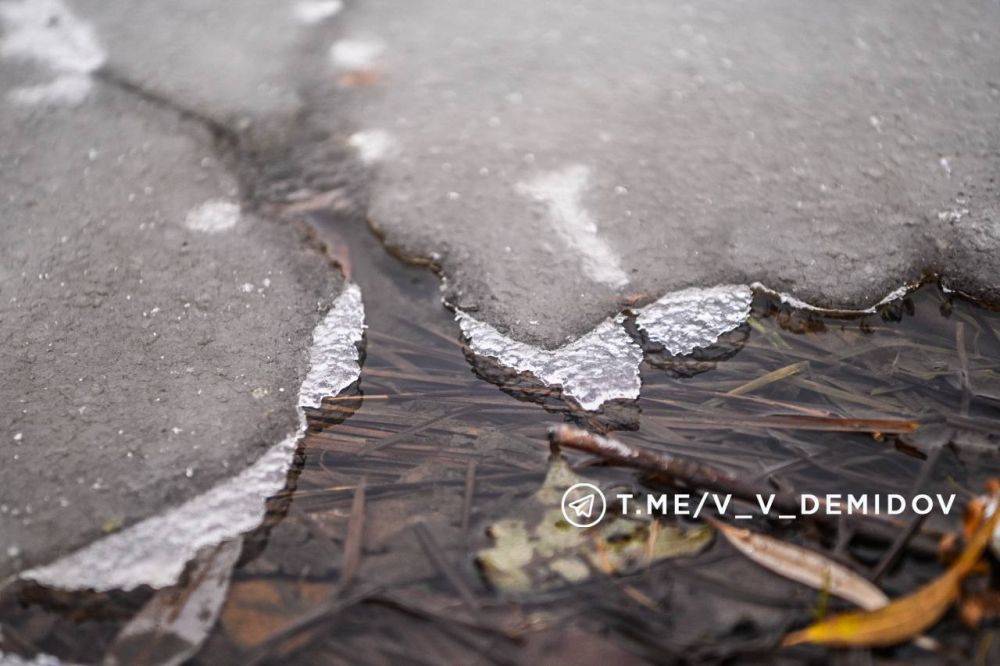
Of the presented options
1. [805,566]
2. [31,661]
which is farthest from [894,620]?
[31,661]

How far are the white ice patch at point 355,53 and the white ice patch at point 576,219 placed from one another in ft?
1.98

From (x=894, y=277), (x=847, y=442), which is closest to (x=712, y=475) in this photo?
(x=847, y=442)

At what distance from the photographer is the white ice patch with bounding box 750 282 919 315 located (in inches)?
62.0

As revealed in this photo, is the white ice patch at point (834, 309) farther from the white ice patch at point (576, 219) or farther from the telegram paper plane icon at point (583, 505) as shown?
the telegram paper plane icon at point (583, 505)

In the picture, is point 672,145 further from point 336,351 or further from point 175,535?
point 175,535

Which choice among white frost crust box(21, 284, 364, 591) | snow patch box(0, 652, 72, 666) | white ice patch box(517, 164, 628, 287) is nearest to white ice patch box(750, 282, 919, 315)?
white ice patch box(517, 164, 628, 287)

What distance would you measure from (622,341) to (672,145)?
52cm

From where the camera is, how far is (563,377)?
1.49 m

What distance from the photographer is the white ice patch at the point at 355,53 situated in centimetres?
206

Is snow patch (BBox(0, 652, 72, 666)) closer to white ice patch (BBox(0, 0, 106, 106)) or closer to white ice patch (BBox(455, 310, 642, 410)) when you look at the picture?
white ice patch (BBox(455, 310, 642, 410))

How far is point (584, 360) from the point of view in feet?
4.92

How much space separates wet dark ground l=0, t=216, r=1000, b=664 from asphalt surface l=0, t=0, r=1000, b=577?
92mm

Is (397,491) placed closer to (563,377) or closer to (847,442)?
(563,377)

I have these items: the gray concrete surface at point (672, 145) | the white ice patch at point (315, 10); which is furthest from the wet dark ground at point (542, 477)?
the white ice patch at point (315, 10)
